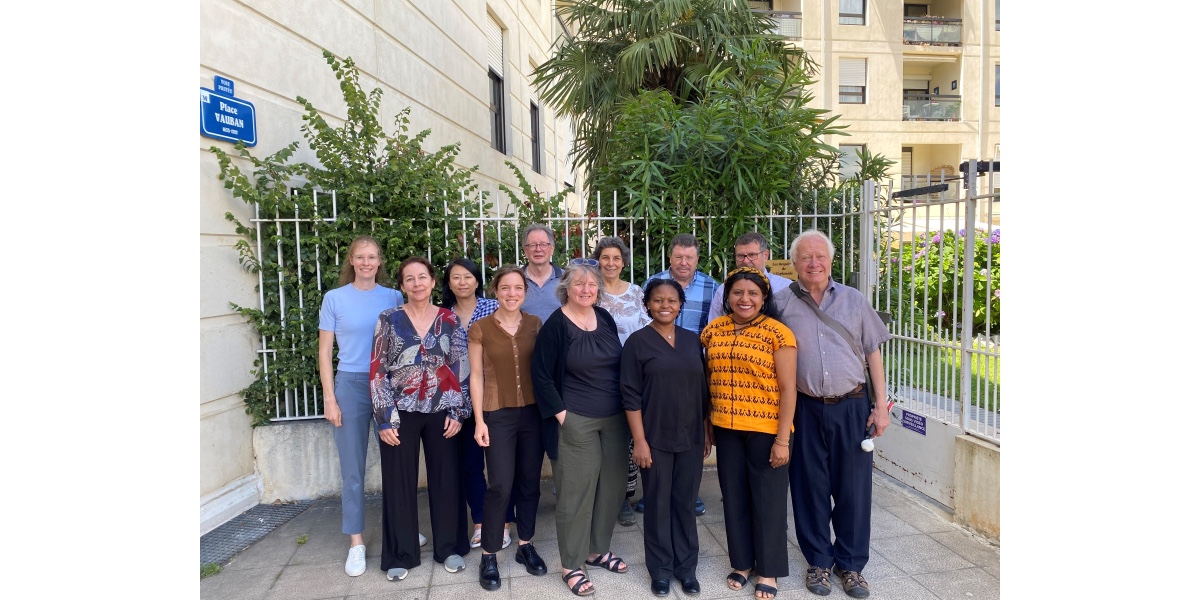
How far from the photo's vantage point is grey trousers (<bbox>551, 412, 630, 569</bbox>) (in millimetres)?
3332

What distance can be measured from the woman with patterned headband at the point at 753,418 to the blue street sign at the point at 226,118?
3.47 metres

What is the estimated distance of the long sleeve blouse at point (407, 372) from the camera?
11.3 ft

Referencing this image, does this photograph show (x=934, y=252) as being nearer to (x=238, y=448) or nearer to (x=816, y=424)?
(x=816, y=424)

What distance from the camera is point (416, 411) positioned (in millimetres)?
3480

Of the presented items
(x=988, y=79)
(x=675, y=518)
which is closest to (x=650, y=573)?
(x=675, y=518)

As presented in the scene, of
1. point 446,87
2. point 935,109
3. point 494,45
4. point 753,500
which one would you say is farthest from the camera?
point 935,109

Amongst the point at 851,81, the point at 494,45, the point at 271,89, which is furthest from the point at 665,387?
the point at 851,81

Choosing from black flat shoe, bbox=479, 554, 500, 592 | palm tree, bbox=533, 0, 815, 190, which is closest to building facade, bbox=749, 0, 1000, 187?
palm tree, bbox=533, 0, 815, 190

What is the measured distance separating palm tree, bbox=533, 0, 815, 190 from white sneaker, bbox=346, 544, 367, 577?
477cm

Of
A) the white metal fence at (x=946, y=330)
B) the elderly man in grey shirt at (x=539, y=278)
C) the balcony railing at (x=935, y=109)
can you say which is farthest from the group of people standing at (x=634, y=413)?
the balcony railing at (x=935, y=109)

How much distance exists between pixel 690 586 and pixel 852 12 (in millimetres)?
22659

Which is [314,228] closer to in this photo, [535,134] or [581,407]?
[581,407]

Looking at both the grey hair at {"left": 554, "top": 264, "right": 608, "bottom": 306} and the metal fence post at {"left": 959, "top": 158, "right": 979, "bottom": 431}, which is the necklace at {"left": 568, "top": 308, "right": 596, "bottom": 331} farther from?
the metal fence post at {"left": 959, "top": 158, "right": 979, "bottom": 431}

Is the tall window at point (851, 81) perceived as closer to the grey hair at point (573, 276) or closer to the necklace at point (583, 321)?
the grey hair at point (573, 276)
